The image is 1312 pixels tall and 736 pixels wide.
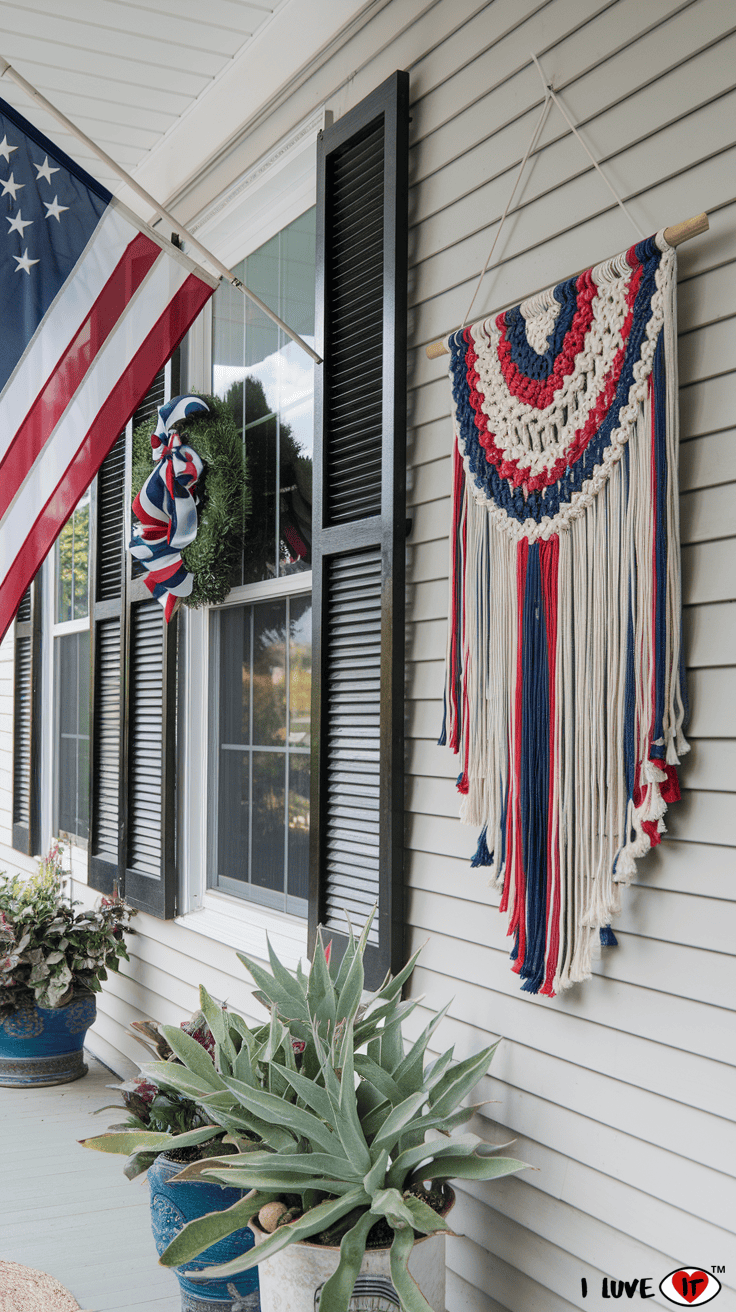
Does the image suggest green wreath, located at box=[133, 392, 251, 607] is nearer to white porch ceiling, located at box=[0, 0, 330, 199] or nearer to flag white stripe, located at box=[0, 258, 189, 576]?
flag white stripe, located at box=[0, 258, 189, 576]

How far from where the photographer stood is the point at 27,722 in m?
5.66

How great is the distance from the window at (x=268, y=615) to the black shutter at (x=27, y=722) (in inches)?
87.8

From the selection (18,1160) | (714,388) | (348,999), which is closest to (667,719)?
(714,388)

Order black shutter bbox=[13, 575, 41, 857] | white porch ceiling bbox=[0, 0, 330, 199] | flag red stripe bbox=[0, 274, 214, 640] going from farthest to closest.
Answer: black shutter bbox=[13, 575, 41, 857] → white porch ceiling bbox=[0, 0, 330, 199] → flag red stripe bbox=[0, 274, 214, 640]

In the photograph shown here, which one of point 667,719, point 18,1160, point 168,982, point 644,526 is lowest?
point 18,1160

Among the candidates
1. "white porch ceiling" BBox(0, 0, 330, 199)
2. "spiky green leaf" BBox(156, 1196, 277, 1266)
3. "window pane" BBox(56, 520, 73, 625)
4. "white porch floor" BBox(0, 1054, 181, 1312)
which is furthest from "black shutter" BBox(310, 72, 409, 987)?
"window pane" BBox(56, 520, 73, 625)

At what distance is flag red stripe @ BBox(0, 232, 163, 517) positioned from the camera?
8.30 feet

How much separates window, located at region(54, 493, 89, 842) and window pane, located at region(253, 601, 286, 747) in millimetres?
1907

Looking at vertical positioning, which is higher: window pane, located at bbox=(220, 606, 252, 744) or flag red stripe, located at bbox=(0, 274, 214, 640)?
flag red stripe, located at bbox=(0, 274, 214, 640)

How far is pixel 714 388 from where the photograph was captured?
166cm

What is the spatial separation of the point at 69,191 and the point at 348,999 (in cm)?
197

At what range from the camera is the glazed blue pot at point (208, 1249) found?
220cm

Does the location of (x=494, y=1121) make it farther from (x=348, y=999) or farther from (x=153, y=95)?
(x=153, y=95)

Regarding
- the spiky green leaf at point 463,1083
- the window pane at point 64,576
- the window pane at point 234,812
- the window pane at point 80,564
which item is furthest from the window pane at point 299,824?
the window pane at point 64,576
